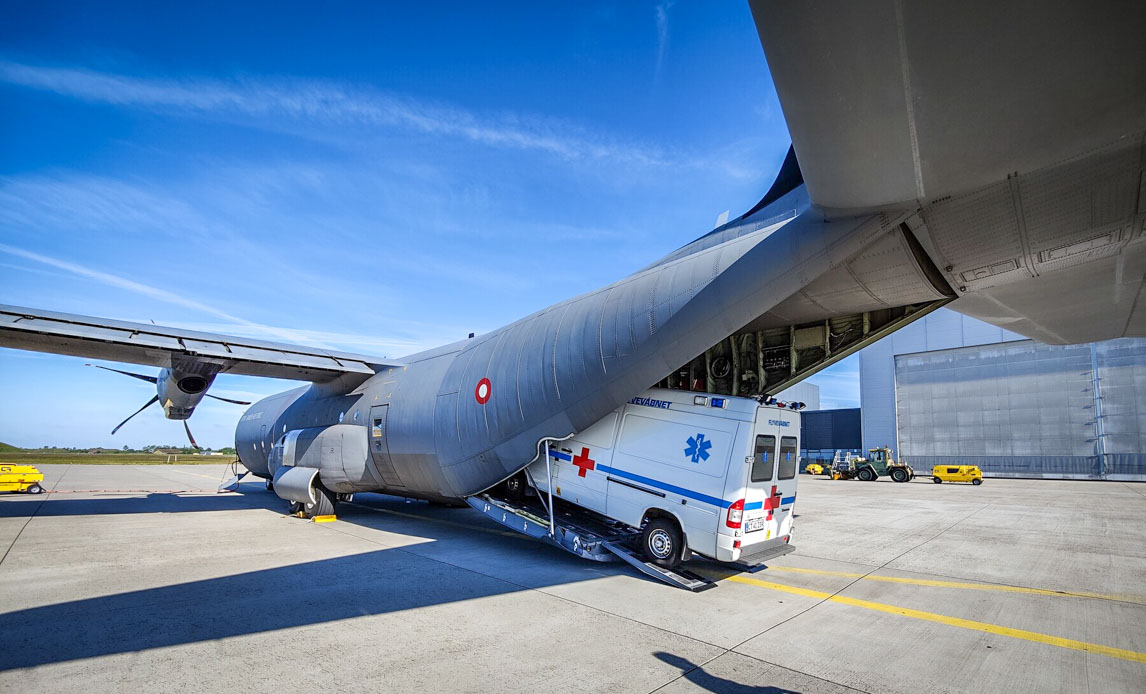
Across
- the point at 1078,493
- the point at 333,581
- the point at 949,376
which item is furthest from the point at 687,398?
the point at 949,376

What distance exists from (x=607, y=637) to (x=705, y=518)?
215cm

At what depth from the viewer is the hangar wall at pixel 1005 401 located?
1220 inches

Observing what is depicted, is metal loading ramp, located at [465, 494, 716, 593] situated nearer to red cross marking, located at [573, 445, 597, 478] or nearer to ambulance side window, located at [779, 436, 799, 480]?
red cross marking, located at [573, 445, 597, 478]

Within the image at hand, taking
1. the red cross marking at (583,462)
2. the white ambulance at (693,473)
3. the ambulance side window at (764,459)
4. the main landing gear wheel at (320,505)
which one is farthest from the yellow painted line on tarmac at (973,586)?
the main landing gear wheel at (320,505)

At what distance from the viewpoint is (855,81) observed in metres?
2.79

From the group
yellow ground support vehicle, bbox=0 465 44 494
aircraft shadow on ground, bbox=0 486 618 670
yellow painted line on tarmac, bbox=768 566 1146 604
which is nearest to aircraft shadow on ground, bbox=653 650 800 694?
aircraft shadow on ground, bbox=0 486 618 670

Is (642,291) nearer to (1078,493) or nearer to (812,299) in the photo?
(812,299)

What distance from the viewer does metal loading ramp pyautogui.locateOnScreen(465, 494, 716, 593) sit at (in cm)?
675

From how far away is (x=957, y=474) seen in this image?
1131 inches

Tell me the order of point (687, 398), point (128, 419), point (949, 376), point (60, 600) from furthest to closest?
1. point (949, 376)
2. point (128, 419)
3. point (687, 398)
4. point (60, 600)

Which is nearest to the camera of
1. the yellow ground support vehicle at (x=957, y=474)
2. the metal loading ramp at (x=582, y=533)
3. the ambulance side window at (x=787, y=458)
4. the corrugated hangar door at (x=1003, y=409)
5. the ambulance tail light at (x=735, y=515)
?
the ambulance tail light at (x=735, y=515)

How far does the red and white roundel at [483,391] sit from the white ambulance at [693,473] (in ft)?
5.57

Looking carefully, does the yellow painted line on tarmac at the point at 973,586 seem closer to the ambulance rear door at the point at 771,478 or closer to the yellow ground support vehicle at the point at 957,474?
the ambulance rear door at the point at 771,478

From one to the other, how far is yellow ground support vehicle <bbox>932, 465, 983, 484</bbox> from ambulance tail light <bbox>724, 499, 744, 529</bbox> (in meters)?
28.2
